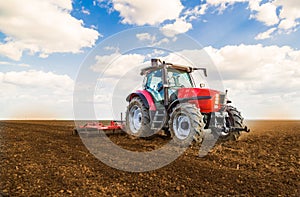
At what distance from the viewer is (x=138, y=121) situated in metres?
9.93

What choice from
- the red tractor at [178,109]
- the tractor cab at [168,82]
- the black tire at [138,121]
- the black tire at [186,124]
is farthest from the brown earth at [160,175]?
the black tire at [138,121]

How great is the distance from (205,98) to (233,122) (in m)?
1.38

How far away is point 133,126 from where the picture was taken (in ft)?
33.0

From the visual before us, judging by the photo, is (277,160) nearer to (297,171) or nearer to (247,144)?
(297,171)

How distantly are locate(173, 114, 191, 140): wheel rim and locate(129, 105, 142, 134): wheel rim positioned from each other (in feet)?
7.49

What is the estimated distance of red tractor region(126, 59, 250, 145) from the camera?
7445mm

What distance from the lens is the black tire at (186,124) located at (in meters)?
6.97

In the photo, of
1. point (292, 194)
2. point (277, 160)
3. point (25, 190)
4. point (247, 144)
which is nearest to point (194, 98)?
point (247, 144)

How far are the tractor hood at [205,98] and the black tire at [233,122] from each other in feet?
1.63

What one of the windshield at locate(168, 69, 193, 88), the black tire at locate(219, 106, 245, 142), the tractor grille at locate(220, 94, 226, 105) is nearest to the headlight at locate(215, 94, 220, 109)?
the tractor grille at locate(220, 94, 226, 105)

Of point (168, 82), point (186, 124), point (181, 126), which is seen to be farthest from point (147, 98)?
Result: point (186, 124)

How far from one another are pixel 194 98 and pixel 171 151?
1954 millimetres

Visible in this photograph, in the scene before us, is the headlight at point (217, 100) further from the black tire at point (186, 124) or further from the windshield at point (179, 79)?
the windshield at point (179, 79)

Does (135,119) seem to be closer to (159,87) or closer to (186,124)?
(159,87)
